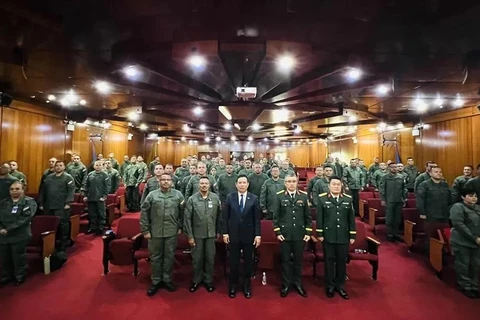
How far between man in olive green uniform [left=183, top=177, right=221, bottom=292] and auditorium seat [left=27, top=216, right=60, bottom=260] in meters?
2.33

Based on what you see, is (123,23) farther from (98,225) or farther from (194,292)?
(98,225)

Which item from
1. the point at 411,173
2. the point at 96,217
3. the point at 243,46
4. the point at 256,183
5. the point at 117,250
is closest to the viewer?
the point at 243,46

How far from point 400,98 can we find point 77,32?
21.1 ft

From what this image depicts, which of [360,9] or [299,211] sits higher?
[360,9]

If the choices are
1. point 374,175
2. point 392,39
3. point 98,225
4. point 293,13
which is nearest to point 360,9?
point 293,13

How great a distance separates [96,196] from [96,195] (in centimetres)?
2

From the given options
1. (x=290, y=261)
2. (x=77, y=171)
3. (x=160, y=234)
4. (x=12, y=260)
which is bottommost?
(x=12, y=260)

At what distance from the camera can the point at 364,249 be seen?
4449 mm

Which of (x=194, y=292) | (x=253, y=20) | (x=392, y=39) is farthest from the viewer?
(x=194, y=292)

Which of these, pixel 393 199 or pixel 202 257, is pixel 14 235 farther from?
pixel 393 199

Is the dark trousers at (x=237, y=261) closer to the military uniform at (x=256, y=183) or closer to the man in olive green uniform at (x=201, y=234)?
the man in olive green uniform at (x=201, y=234)

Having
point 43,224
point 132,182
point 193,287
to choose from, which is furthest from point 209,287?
point 132,182

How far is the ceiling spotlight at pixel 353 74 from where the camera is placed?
4.46m

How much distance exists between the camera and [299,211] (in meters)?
3.79
